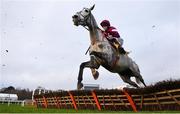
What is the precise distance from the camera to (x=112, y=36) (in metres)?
15.7

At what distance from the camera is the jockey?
50.9 ft

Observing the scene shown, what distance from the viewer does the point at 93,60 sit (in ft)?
47.7

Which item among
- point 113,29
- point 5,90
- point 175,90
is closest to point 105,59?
point 113,29

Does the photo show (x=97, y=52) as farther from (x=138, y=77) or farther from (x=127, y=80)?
(x=138, y=77)

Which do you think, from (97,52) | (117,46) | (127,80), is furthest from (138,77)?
(97,52)

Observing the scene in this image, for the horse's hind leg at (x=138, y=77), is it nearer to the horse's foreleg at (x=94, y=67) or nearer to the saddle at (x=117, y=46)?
the saddle at (x=117, y=46)

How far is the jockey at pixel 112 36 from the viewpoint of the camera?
1552 centimetres

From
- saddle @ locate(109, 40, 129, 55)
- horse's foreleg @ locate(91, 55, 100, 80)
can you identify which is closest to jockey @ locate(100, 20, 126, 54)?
saddle @ locate(109, 40, 129, 55)

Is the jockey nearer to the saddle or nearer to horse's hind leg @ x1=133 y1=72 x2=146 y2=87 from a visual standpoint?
the saddle

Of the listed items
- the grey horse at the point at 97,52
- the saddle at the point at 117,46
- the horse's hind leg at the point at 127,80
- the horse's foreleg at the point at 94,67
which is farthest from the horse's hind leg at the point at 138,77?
the horse's foreleg at the point at 94,67

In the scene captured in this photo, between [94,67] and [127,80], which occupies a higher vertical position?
[94,67]

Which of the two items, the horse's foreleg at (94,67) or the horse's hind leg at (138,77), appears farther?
the horse's hind leg at (138,77)

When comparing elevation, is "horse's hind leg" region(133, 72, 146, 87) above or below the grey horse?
below

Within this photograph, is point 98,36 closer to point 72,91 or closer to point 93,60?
point 93,60
